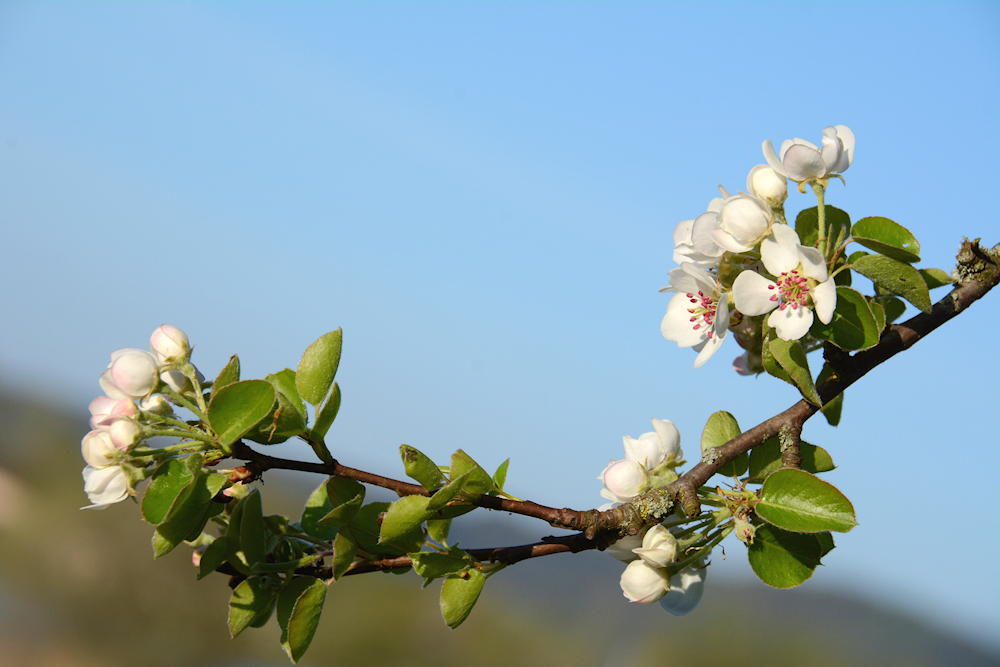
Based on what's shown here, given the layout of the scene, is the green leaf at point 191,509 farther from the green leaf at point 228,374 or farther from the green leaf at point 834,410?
the green leaf at point 834,410

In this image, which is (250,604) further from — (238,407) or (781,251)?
(781,251)

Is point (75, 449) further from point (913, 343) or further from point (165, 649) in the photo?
point (913, 343)

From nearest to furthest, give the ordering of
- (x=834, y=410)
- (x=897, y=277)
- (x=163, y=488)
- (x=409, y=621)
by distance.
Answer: (x=163, y=488)
(x=897, y=277)
(x=834, y=410)
(x=409, y=621)

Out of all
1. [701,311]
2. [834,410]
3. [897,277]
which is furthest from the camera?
[834,410]

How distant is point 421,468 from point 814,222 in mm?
583

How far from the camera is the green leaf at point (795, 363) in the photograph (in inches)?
28.7

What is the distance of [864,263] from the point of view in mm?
770

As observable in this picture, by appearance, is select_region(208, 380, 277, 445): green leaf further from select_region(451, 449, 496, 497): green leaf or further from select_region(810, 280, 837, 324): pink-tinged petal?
select_region(810, 280, 837, 324): pink-tinged petal

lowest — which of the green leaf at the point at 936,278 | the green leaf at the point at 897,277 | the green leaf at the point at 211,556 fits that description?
the green leaf at the point at 211,556

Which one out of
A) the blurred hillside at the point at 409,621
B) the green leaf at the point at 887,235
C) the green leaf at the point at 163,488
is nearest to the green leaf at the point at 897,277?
the green leaf at the point at 887,235

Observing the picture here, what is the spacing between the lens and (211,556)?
0.74 metres

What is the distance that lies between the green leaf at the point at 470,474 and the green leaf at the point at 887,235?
0.49 metres

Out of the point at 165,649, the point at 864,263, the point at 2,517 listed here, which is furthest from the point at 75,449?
the point at 864,263

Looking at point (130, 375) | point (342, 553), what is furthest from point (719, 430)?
point (130, 375)
